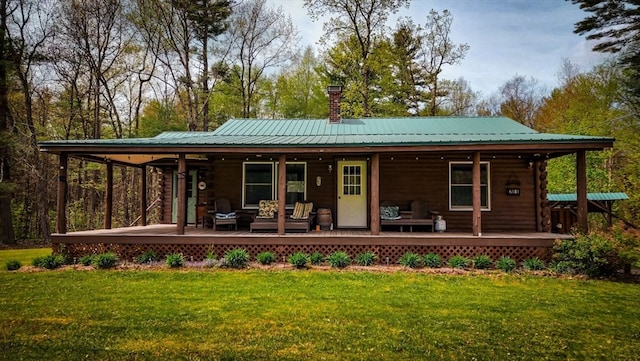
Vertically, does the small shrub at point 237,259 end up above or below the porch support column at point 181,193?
below

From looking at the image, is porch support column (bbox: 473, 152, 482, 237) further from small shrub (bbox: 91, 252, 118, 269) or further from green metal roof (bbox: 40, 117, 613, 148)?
small shrub (bbox: 91, 252, 118, 269)

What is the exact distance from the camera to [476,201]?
827cm

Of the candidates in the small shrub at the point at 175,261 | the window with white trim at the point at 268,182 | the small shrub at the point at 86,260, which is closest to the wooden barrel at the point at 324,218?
the window with white trim at the point at 268,182

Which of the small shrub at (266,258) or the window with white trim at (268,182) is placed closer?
the small shrub at (266,258)

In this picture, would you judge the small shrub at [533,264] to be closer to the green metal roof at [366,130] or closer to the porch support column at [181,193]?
the green metal roof at [366,130]

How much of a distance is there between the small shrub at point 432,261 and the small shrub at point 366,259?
110 cm

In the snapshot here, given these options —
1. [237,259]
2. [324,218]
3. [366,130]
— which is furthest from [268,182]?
[366,130]

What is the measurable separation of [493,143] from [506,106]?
1795 centimetres

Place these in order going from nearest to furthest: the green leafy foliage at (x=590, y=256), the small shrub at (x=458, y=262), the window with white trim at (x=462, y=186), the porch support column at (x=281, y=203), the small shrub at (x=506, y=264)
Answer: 1. the green leafy foliage at (x=590, y=256)
2. the small shrub at (x=506, y=264)
3. the small shrub at (x=458, y=262)
4. the porch support column at (x=281, y=203)
5. the window with white trim at (x=462, y=186)

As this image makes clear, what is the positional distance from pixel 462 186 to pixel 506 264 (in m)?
3.14

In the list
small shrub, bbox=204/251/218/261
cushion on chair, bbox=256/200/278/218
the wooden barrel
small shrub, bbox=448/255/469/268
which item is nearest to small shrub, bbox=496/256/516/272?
small shrub, bbox=448/255/469/268

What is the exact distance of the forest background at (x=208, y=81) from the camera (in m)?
16.1

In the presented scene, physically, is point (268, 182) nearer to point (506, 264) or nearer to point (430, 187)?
point (430, 187)

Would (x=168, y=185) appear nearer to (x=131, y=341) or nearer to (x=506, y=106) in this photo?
(x=131, y=341)
